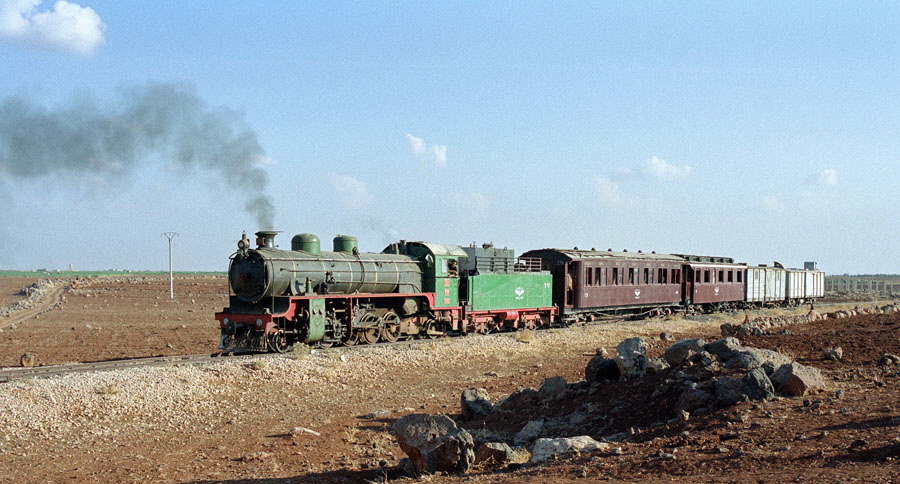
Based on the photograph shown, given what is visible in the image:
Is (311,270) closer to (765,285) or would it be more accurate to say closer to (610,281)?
(610,281)

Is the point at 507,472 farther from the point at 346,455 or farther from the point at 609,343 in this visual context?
the point at 609,343

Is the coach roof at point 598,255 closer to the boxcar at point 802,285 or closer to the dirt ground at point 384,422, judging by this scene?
the dirt ground at point 384,422

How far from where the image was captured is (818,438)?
9125 mm

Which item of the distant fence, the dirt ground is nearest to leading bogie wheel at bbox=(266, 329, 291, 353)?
the dirt ground

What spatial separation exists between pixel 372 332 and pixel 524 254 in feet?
41.6

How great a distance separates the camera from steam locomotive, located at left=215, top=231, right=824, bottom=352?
2167 cm

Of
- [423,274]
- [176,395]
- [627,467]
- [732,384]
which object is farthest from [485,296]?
[627,467]

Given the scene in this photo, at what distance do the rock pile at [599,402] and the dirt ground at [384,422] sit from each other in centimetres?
20

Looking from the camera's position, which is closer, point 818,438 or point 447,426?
point 818,438

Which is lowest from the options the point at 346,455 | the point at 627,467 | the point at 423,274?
the point at 346,455

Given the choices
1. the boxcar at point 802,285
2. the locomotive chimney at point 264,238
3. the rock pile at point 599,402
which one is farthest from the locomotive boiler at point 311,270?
the boxcar at point 802,285

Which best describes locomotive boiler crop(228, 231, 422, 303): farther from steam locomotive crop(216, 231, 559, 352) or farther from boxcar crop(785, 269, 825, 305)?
boxcar crop(785, 269, 825, 305)

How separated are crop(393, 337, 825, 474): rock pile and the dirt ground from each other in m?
0.20

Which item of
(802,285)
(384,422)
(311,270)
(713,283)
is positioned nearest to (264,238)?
(311,270)
